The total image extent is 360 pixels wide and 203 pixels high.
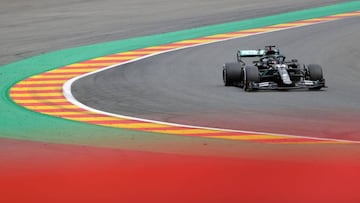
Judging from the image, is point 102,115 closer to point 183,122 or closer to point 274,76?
point 183,122

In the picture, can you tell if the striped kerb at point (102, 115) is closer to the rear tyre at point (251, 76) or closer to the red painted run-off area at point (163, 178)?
the red painted run-off area at point (163, 178)

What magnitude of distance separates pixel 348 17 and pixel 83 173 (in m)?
21.9

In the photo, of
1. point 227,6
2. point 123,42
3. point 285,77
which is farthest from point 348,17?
point 285,77

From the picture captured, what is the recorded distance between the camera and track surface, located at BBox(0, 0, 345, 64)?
1233 inches

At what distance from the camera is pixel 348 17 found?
1329 inches

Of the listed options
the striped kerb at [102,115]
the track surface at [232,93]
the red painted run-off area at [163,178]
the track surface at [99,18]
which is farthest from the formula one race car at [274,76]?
the track surface at [99,18]

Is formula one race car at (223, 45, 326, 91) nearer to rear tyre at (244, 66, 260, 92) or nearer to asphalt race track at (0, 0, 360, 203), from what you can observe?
rear tyre at (244, 66, 260, 92)

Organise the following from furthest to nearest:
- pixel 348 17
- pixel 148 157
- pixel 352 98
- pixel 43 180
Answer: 1. pixel 348 17
2. pixel 352 98
3. pixel 148 157
4. pixel 43 180

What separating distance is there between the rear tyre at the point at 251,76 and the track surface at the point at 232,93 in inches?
9.8

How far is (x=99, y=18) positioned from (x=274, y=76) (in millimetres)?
14463

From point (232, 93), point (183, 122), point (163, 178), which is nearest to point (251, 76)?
point (232, 93)

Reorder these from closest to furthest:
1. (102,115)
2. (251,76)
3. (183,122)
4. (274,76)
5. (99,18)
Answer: (183,122) → (102,115) → (251,76) → (274,76) → (99,18)

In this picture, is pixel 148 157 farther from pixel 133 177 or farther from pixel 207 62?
pixel 207 62

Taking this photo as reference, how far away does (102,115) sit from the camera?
758 inches
